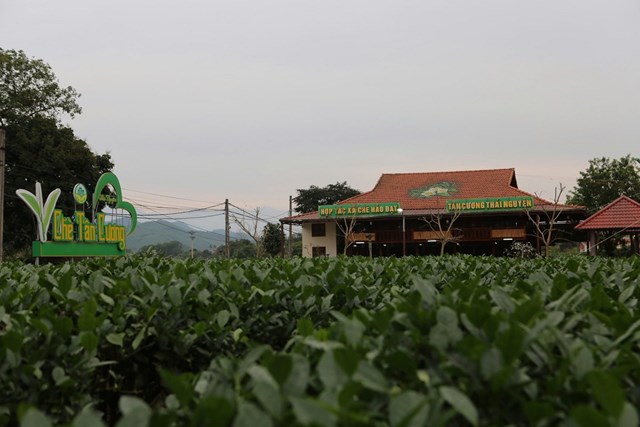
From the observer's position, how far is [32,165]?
3086 cm

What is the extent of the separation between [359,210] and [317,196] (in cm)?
2112

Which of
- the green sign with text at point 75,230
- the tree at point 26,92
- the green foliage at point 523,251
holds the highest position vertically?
the tree at point 26,92

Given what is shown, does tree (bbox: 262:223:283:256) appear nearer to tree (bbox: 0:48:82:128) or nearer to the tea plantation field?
tree (bbox: 0:48:82:128)

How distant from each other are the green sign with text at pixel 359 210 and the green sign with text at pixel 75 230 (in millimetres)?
16466

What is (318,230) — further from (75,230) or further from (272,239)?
(75,230)

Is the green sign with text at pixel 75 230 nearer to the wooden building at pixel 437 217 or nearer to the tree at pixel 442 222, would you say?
the wooden building at pixel 437 217

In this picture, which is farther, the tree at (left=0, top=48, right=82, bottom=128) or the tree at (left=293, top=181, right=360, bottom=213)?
the tree at (left=293, top=181, right=360, bottom=213)

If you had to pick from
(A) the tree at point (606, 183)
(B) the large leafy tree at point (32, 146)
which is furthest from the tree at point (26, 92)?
(A) the tree at point (606, 183)

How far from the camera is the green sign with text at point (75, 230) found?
51.0ft

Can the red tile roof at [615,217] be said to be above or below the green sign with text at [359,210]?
below

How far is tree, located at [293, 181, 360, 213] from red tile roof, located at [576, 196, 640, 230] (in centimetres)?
3167

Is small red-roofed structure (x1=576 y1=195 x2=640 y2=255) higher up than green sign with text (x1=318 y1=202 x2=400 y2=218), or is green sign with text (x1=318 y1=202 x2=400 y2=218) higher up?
green sign with text (x1=318 y1=202 x2=400 y2=218)

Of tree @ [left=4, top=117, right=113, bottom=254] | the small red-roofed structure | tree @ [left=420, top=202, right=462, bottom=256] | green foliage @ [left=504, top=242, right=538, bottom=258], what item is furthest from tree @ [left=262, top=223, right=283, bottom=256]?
the small red-roofed structure

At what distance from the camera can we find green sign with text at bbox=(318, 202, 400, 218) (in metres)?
34.9
